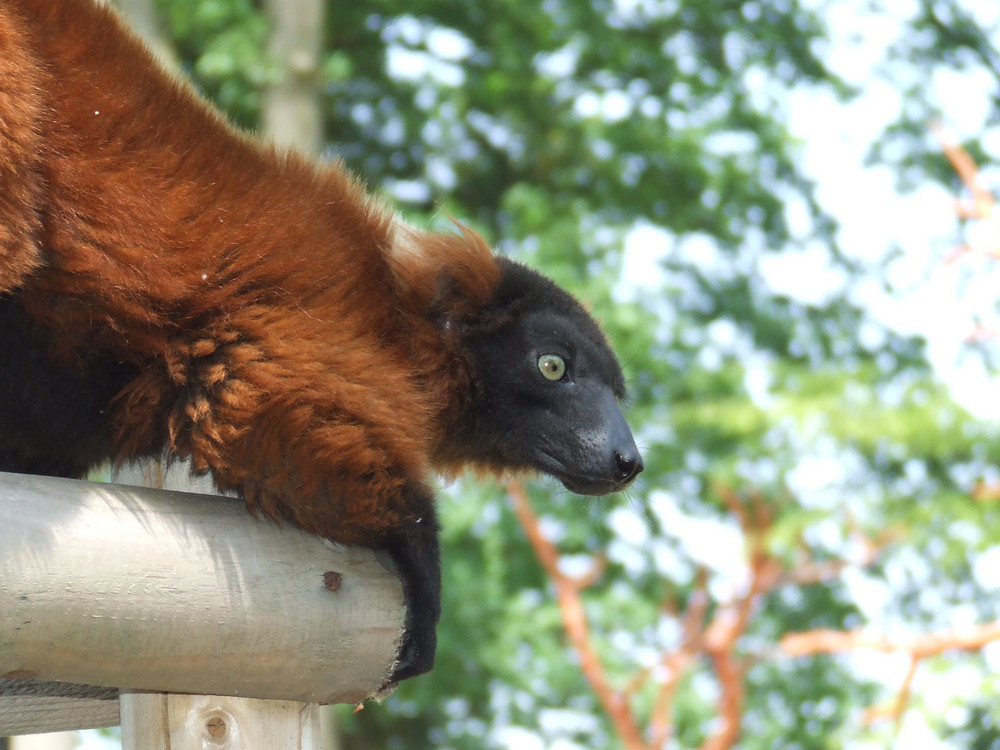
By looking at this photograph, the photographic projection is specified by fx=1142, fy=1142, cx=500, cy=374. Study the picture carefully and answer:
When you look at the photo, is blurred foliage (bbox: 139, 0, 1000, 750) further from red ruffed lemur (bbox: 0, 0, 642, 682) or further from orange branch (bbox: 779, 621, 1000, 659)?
red ruffed lemur (bbox: 0, 0, 642, 682)

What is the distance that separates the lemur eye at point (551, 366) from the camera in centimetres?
332

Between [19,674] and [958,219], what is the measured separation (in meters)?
12.0

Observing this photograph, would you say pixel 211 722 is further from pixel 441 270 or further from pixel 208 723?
pixel 441 270

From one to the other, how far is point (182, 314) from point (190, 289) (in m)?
0.07

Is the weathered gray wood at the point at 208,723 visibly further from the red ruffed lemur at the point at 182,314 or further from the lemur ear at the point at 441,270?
the lemur ear at the point at 441,270

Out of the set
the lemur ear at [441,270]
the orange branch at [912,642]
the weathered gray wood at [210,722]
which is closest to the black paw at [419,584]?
the weathered gray wood at [210,722]

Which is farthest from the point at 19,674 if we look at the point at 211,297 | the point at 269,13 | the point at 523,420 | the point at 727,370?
the point at 727,370

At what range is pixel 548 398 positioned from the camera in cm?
333

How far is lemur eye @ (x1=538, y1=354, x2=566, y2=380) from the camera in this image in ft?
10.9

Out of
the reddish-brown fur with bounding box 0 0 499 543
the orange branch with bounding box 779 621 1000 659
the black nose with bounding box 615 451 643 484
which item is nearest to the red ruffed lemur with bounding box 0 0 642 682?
the reddish-brown fur with bounding box 0 0 499 543

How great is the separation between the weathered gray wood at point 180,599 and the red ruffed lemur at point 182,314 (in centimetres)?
10

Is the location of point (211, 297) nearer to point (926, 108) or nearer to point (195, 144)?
point (195, 144)

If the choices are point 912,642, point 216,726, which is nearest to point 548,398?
point 216,726

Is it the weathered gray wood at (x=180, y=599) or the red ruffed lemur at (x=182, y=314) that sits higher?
the red ruffed lemur at (x=182, y=314)
